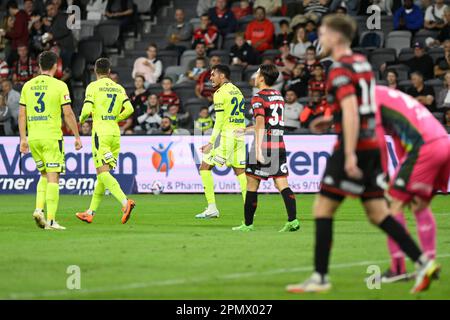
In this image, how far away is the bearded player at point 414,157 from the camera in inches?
357

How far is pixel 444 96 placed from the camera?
23.8 m

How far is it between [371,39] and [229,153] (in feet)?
32.6

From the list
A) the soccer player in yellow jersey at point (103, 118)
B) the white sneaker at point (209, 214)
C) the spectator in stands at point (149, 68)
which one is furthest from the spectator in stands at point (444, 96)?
the soccer player in yellow jersey at point (103, 118)

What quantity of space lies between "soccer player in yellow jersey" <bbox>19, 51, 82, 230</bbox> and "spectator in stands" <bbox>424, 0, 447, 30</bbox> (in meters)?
13.5

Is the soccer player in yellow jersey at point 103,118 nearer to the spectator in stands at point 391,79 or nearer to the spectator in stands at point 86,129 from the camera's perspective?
the spectator in stands at point 86,129

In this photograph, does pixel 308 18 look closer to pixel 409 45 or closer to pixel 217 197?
pixel 409 45

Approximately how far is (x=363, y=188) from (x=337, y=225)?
22.6ft

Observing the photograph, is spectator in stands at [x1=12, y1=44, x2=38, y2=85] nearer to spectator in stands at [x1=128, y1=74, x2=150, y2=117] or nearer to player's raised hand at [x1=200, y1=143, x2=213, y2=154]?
spectator in stands at [x1=128, y1=74, x2=150, y2=117]

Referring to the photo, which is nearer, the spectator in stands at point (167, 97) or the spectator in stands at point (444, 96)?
the spectator in stands at point (444, 96)

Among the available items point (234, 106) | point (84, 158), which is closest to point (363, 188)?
point (234, 106)

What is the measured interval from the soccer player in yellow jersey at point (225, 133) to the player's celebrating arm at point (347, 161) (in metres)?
8.31

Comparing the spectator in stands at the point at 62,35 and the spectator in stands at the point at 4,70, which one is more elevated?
the spectator in stands at the point at 62,35

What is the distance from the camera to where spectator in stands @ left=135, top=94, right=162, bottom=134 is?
25234 millimetres

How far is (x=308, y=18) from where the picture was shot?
2667 cm
